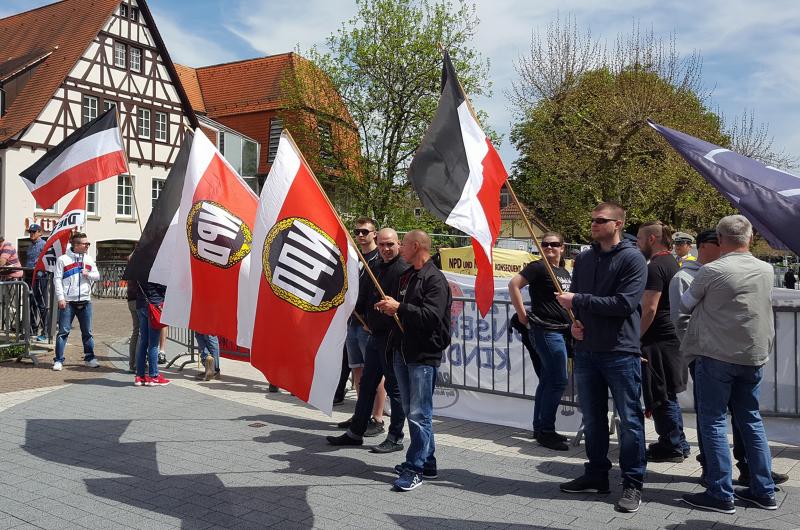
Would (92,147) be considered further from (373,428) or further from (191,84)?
(191,84)

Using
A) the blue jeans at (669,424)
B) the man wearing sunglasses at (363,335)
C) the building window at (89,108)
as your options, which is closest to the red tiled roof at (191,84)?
the building window at (89,108)

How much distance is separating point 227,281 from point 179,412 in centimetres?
214

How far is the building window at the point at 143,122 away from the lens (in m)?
33.6

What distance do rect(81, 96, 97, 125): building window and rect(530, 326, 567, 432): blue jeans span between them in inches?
1129

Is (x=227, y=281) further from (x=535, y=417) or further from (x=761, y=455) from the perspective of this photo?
(x=761, y=455)

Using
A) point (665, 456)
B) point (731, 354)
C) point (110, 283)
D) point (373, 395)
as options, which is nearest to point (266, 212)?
point (373, 395)

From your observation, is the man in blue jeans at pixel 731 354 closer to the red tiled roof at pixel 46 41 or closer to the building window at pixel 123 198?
the red tiled roof at pixel 46 41

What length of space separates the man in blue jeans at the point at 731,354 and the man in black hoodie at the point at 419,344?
5.63 feet

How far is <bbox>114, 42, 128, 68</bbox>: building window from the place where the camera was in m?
32.4

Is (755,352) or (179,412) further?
(179,412)

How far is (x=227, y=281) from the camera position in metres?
6.43

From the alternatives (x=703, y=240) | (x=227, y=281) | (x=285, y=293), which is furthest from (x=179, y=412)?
(x=703, y=240)

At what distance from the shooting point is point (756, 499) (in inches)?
194

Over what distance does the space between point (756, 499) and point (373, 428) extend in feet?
10.9
